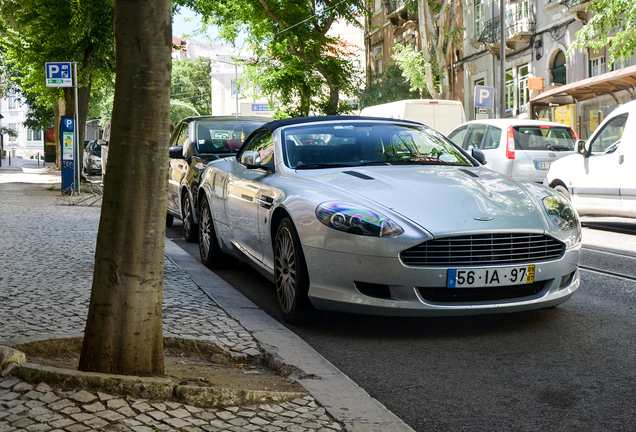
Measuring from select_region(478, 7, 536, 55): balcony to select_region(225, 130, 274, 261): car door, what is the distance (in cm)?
2303

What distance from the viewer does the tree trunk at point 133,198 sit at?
10.8 ft

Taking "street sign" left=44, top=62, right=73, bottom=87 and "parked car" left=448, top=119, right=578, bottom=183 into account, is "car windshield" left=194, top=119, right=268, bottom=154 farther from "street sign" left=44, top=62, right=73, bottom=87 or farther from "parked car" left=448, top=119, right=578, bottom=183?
"street sign" left=44, top=62, right=73, bottom=87

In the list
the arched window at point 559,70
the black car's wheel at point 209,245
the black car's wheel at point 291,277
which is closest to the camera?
the black car's wheel at point 291,277

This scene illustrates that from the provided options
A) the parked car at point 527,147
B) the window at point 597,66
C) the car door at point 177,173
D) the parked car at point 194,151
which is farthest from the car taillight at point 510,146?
the window at point 597,66

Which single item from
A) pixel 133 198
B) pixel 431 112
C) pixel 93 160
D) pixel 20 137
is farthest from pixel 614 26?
pixel 20 137

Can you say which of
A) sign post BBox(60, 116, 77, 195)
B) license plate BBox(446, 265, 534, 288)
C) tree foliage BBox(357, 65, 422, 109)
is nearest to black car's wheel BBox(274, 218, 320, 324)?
license plate BBox(446, 265, 534, 288)

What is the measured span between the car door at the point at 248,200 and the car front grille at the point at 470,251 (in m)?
1.65

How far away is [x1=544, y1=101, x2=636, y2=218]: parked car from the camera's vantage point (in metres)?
10.4

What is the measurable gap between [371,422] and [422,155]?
3267 mm

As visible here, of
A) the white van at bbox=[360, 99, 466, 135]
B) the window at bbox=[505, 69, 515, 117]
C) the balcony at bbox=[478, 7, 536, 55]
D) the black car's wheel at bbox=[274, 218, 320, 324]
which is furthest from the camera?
the window at bbox=[505, 69, 515, 117]

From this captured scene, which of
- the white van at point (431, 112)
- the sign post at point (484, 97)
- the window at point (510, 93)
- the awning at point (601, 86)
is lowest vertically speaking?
the white van at point (431, 112)

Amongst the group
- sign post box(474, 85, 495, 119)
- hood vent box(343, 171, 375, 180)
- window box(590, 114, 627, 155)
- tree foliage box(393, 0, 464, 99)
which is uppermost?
tree foliage box(393, 0, 464, 99)

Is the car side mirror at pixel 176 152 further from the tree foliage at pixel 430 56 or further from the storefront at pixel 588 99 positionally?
the tree foliage at pixel 430 56

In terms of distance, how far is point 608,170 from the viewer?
35.5ft
